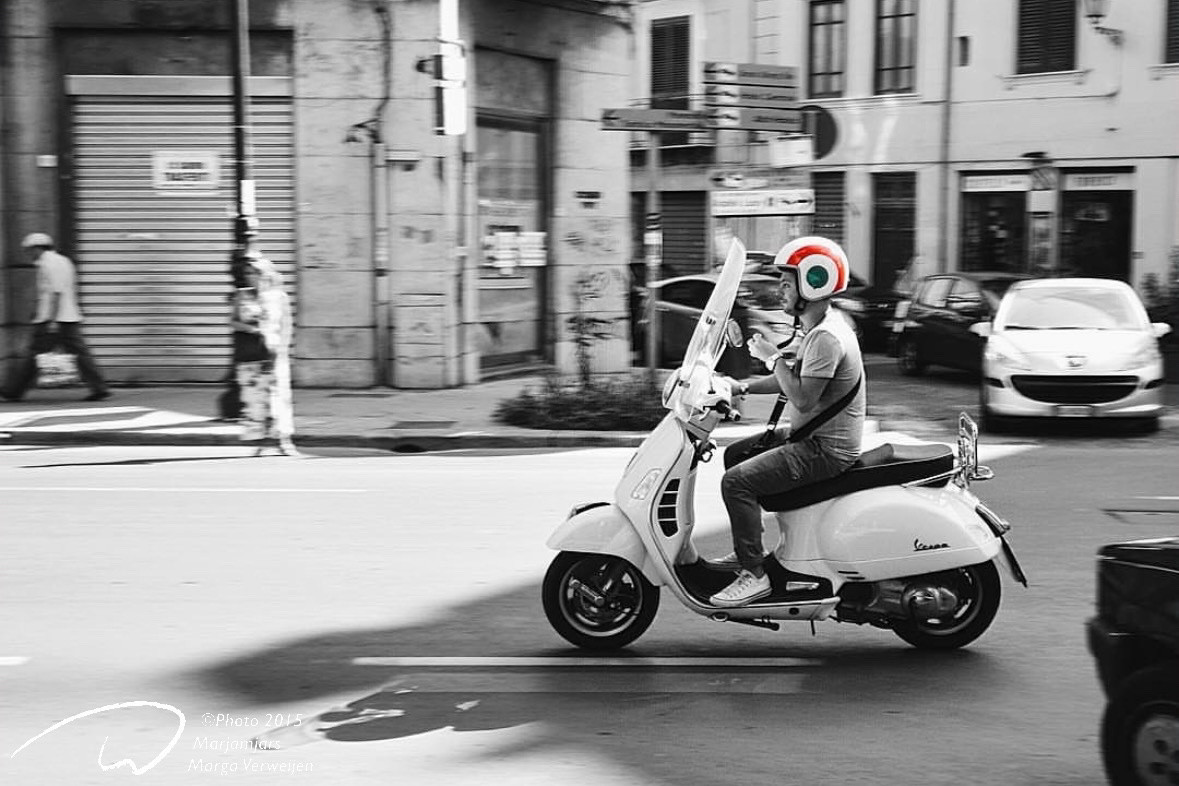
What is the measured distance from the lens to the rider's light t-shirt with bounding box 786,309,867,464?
5.78 m

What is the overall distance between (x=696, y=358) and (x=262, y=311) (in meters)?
7.39

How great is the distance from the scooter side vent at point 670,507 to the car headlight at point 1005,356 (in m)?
8.76

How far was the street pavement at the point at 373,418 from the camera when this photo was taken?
13.5 metres

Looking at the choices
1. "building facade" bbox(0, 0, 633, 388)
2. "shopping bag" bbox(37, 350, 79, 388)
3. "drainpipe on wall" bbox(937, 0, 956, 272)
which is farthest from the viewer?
"drainpipe on wall" bbox(937, 0, 956, 272)

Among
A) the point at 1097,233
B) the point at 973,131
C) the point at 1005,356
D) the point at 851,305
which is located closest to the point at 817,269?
the point at 1005,356

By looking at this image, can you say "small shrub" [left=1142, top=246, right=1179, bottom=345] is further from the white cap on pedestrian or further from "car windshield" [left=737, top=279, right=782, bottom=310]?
the white cap on pedestrian

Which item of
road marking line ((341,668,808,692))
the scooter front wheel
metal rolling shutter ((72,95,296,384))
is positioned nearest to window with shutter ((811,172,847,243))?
metal rolling shutter ((72,95,296,384))

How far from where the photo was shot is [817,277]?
5.77 m

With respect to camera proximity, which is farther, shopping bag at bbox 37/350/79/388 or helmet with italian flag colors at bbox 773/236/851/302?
shopping bag at bbox 37/350/79/388

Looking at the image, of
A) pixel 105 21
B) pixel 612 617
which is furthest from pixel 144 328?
pixel 612 617

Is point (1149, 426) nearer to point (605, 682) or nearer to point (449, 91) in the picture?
point (449, 91)

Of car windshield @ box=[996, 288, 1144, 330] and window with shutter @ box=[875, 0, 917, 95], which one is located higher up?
window with shutter @ box=[875, 0, 917, 95]

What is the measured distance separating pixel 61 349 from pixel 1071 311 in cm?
1075

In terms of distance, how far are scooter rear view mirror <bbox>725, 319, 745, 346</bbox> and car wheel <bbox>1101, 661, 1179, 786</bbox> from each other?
2.00 m
